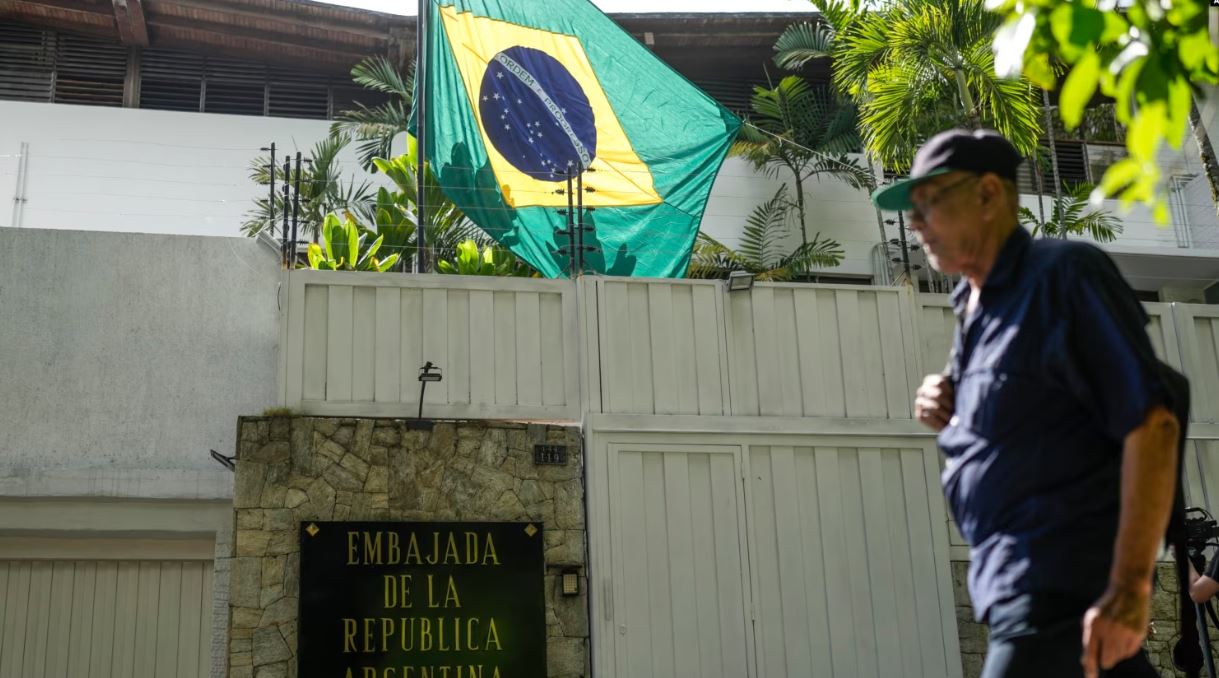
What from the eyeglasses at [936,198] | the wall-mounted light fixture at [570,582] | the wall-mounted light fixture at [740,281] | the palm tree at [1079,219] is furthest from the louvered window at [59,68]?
the eyeglasses at [936,198]

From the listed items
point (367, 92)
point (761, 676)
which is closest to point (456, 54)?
point (761, 676)

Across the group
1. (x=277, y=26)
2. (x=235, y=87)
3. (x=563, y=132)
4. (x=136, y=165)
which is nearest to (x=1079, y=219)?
(x=563, y=132)

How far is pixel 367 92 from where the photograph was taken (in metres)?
18.8

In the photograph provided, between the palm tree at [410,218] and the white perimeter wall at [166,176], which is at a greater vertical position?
the white perimeter wall at [166,176]

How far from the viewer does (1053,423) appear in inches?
108

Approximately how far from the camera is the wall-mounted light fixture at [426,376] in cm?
912

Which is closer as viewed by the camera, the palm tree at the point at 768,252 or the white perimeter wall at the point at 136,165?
Answer: the white perimeter wall at the point at 136,165

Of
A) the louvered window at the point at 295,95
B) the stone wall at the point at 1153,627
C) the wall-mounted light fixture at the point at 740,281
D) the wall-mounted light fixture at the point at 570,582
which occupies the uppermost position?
the louvered window at the point at 295,95

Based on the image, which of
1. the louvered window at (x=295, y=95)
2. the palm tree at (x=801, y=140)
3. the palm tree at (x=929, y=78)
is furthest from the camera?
the louvered window at (x=295, y=95)

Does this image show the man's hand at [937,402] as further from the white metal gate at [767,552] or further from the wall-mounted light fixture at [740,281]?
the wall-mounted light fixture at [740,281]

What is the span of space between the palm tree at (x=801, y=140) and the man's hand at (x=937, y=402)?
49.0 feet

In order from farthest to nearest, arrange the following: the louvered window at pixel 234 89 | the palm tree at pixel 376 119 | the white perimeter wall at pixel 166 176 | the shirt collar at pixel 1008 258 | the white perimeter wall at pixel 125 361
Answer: the louvered window at pixel 234 89 < the palm tree at pixel 376 119 < the white perimeter wall at pixel 166 176 < the white perimeter wall at pixel 125 361 < the shirt collar at pixel 1008 258

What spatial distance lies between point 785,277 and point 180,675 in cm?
907

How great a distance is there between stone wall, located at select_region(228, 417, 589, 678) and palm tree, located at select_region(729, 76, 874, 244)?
935 centimetres
